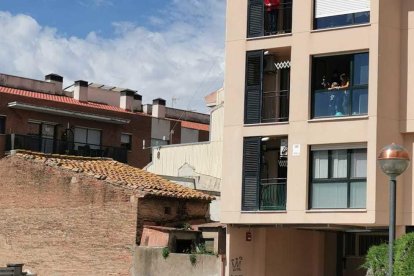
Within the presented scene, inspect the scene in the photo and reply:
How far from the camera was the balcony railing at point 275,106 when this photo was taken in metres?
28.6

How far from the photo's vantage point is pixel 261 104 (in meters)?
28.5

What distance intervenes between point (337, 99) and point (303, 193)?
127 inches

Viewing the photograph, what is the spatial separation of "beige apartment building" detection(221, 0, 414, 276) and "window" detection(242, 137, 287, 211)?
0.11ft

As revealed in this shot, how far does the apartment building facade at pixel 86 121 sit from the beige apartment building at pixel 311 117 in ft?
84.7

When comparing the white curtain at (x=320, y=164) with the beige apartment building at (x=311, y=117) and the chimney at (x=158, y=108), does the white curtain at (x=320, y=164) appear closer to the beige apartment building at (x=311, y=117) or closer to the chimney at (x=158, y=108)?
the beige apartment building at (x=311, y=117)

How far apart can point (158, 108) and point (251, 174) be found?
34.7 metres

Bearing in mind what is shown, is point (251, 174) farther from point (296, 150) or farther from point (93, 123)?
point (93, 123)

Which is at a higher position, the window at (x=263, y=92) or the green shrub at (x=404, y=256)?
the window at (x=263, y=92)

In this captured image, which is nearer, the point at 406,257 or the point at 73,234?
the point at 406,257

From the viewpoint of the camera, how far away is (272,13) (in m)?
29.1

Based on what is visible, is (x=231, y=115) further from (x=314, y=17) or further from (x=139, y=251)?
(x=139, y=251)

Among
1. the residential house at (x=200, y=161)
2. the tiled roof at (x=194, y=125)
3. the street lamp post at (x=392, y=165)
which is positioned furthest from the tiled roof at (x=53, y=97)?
the street lamp post at (x=392, y=165)

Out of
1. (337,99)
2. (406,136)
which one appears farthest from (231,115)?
(406,136)

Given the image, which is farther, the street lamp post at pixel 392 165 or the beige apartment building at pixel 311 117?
the beige apartment building at pixel 311 117
